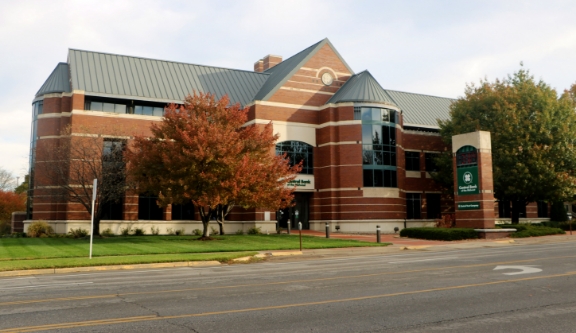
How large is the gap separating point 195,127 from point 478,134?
57.2ft

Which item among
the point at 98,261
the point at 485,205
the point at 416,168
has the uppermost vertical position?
the point at 416,168

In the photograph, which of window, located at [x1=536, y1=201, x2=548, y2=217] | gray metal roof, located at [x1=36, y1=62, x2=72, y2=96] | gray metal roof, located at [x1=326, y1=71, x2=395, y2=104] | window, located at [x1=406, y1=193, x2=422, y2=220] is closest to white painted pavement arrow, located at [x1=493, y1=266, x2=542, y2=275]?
gray metal roof, located at [x1=326, y1=71, x2=395, y2=104]

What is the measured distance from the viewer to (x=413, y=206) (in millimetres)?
45469

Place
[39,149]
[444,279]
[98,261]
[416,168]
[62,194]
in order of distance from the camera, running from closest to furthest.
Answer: [444,279], [98,261], [62,194], [39,149], [416,168]

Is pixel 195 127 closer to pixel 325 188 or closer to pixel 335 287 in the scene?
pixel 325 188

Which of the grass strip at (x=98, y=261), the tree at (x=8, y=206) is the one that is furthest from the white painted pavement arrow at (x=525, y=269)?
the tree at (x=8, y=206)

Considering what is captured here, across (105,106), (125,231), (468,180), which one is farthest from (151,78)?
(468,180)

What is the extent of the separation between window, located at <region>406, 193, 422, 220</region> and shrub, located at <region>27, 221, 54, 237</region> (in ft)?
95.7

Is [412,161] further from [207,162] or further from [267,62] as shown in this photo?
[207,162]

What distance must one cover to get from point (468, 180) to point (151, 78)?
87.0 ft

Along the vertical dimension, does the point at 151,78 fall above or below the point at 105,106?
above

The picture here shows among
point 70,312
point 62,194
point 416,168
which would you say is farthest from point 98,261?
point 416,168

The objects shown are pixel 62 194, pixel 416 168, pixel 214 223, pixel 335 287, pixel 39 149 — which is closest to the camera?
pixel 335 287

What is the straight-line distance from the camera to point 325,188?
41.1 metres
